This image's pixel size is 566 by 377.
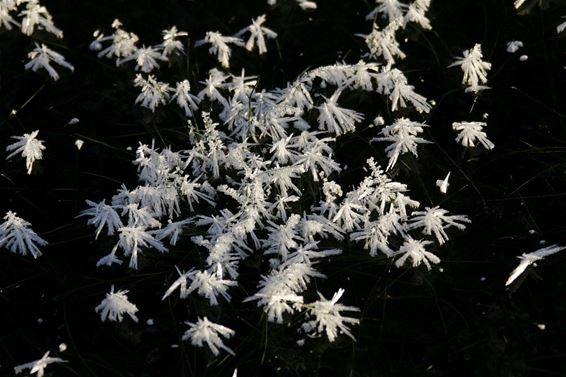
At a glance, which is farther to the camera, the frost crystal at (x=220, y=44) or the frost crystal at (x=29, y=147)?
the frost crystal at (x=220, y=44)

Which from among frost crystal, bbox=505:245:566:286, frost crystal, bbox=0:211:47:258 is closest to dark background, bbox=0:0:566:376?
frost crystal, bbox=505:245:566:286

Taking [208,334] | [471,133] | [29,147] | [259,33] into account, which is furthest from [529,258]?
[29,147]

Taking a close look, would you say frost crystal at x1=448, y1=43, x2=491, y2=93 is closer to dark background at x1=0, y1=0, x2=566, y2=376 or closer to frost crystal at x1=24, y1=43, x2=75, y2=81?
dark background at x1=0, y1=0, x2=566, y2=376

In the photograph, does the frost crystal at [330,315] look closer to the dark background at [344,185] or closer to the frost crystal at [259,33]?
the dark background at [344,185]

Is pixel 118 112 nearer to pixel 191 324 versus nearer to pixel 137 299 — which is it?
pixel 137 299

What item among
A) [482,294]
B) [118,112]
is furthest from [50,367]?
[482,294]

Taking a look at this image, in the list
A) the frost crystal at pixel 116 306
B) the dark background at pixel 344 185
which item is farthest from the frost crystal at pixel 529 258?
the frost crystal at pixel 116 306

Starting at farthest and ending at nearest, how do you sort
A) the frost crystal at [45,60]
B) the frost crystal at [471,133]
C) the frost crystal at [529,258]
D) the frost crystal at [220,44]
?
the frost crystal at [45,60] → the frost crystal at [220,44] → the frost crystal at [471,133] → the frost crystal at [529,258]

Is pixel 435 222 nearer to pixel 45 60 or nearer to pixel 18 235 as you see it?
pixel 18 235

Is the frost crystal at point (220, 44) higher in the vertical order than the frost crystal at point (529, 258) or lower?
higher
